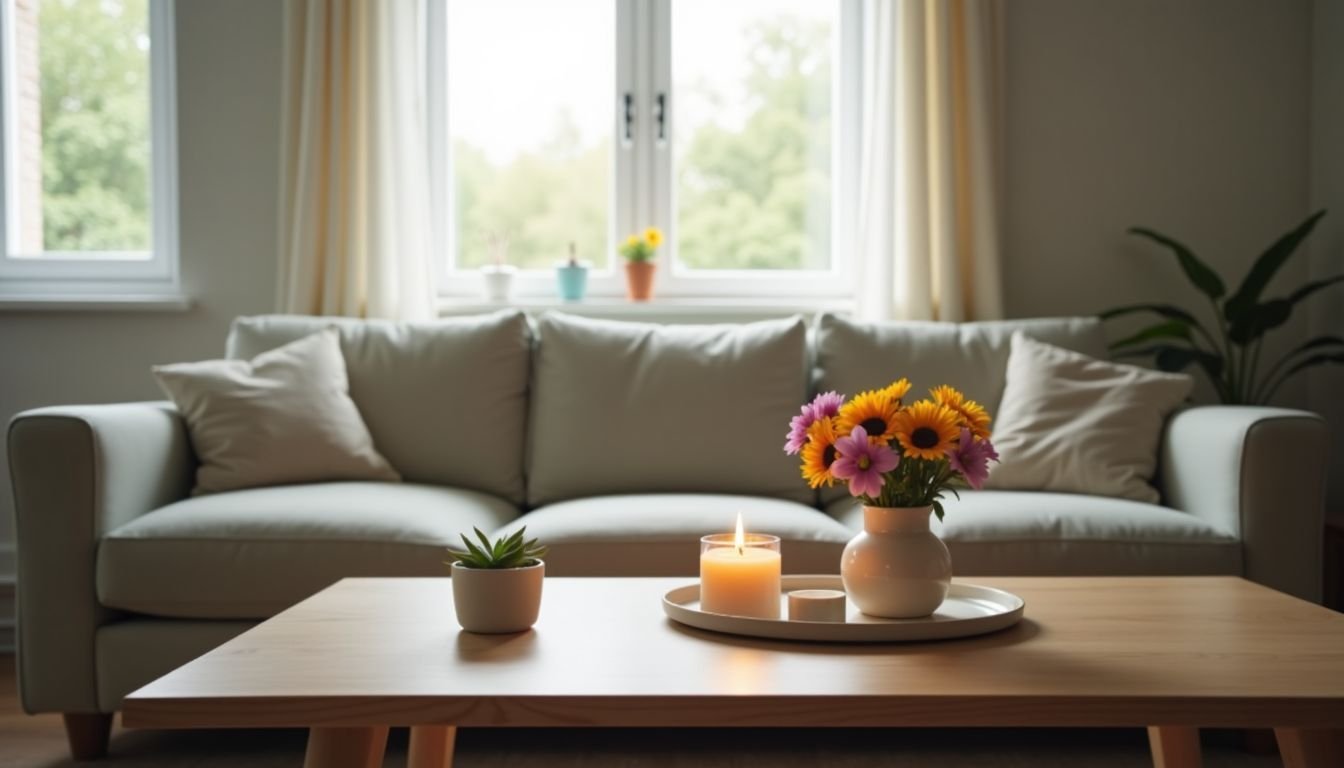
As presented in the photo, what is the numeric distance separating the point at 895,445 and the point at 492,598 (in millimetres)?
496

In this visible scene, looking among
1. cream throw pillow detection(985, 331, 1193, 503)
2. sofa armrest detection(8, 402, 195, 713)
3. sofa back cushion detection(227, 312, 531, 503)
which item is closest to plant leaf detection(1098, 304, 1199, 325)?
cream throw pillow detection(985, 331, 1193, 503)

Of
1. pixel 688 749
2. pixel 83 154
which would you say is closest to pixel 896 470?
pixel 688 749

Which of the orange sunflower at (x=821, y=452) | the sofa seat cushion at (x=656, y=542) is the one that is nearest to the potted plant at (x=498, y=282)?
the sofa seat cushion at (x=656, y=542)

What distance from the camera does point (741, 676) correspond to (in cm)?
121

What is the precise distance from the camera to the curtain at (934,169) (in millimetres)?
3426

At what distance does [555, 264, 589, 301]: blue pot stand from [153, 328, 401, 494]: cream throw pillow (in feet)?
2.84

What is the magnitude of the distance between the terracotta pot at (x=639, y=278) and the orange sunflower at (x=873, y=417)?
2.13 metres

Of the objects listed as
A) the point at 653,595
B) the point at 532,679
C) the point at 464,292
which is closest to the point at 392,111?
the point at 464,292

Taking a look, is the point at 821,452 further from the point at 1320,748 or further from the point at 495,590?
the point at 1320,748

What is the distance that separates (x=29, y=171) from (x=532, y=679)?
10.4ft

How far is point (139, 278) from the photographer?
361cm

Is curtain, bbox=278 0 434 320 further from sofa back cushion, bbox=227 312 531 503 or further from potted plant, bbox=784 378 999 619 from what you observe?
potted plant, bbox=784 378 999 619

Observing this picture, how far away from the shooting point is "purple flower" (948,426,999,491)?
1.42m

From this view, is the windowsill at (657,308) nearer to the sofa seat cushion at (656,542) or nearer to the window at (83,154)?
the window at (83,154)
